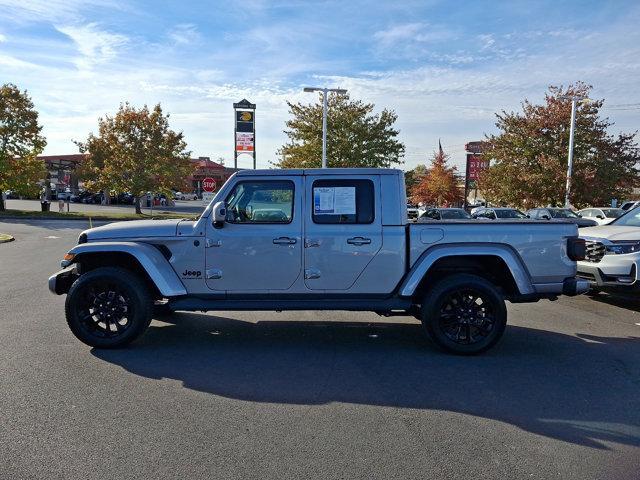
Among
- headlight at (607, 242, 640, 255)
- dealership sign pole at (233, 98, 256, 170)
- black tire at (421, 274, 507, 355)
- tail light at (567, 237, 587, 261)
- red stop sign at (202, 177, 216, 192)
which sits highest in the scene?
dealership sign pole at (233, 98, 256, 170)

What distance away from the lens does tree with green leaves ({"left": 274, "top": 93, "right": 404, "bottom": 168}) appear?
30188mm

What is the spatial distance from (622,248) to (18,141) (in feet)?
117

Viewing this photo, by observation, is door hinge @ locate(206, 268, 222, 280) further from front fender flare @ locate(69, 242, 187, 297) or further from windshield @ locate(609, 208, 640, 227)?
windshield @ locate(609, 208, 640, 227)

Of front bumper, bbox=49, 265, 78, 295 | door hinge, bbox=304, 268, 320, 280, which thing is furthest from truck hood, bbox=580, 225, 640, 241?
front bumper, bbox=49, 265, 78, 295

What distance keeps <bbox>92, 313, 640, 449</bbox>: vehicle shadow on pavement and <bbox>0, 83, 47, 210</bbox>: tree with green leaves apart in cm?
3150

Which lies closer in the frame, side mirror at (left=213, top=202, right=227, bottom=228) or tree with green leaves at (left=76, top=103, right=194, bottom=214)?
side mirror at (left=213, top=202, right=227, bottom=228)

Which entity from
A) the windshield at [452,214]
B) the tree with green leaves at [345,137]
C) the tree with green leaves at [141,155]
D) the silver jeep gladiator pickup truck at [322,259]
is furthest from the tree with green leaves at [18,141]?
the silver jeep gladiator pickup truck at [322,259]

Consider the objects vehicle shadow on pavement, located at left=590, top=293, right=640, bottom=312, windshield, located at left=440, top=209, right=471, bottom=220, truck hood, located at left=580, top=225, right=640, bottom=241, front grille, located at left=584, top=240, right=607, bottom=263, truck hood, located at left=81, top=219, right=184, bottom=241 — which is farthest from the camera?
windshield, located at left=440, top=209, right=471, bottom=220

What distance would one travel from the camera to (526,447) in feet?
11.2

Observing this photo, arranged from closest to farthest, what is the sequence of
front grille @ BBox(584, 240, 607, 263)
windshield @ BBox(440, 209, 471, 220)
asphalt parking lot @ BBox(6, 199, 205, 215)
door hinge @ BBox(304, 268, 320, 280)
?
door hinge @ BBox(304, 268, 320, 280)
front grille @ BBox(584, 240, 607, 263)
windshield @ BBox(440, 209, 471, 220)
asphalt parking lot @ BBox(6, 199, 205, 215)

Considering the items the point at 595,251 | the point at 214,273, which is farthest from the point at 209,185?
the point at 595,251

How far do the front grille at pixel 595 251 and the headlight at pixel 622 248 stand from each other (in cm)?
9

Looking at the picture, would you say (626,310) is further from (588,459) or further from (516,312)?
(588,459)

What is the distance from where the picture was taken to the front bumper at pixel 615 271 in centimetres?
697
